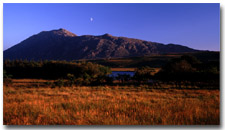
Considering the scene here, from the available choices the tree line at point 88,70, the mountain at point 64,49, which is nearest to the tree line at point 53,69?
the tree line at point 88,70

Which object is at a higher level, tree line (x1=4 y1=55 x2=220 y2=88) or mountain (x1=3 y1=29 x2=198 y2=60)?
mountain (x1=3 y1=29 x2=198 y2=60)

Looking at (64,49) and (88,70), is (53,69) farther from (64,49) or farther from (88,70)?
(64,49)

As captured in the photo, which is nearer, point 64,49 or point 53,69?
point 53,69

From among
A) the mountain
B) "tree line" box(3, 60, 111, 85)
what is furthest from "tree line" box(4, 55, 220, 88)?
the mountain

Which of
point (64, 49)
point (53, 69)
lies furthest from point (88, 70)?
point (64, 49)

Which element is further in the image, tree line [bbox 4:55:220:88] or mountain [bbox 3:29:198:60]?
tree line [bbox 4:55:220:88]

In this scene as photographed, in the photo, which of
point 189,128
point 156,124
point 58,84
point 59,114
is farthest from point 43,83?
point 189,128

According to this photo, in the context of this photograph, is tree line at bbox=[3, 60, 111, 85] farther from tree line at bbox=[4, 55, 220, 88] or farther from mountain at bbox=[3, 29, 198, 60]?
mountain at bbox=[3, 29, 198, 60]

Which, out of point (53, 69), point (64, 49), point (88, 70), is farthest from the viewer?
point (64, 49)

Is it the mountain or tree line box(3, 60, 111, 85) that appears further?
tree line box(3, 60, 111, 85)

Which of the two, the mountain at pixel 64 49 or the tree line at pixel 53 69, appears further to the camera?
the tree line at pixel 53 69

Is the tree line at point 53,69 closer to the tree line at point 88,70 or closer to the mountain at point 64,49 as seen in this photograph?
the tree line at point 88,70

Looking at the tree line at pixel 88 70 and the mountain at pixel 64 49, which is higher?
the mountain at pixel 64 49

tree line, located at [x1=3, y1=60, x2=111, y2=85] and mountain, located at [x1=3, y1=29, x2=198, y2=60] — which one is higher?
mountain, located at [x1=3, y1=29, x2=198, y2=60]
